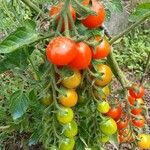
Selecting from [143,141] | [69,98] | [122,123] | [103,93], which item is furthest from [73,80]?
[143,141]

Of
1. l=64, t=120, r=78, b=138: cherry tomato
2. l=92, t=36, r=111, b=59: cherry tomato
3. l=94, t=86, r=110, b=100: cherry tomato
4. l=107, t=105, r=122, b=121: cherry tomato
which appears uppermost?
l=92, t=36, r=111, b=59: cherry tomato

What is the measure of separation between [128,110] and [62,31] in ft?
1.45

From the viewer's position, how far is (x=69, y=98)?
1.44 meters

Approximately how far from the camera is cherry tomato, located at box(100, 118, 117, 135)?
1.62m

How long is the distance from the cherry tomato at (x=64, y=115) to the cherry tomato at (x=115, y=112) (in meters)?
0.22

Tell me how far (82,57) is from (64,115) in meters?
0.24

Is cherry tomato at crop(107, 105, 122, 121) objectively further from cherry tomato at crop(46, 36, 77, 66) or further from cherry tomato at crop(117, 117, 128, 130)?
cherry tomato at crop(46, 36, 77, 66)

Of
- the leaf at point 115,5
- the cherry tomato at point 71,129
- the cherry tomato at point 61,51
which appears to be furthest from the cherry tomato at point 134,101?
the cherry tomato at point 61,51

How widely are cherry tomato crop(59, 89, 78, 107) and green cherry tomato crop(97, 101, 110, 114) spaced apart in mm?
118

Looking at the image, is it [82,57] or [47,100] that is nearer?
[82,57]

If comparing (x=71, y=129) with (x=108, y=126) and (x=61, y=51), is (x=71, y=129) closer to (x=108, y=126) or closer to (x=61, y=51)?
(x=108, y=126)

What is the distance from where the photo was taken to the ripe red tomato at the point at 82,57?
1319 mm

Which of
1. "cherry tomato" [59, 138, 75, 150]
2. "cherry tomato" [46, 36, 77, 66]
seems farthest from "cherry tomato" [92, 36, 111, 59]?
"cherry tomato" [59, 138, 75, 150]

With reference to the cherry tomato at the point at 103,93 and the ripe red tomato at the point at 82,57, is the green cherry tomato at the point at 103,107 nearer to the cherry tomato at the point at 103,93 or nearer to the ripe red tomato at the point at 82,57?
the cherry tomato at the point at 103,93
